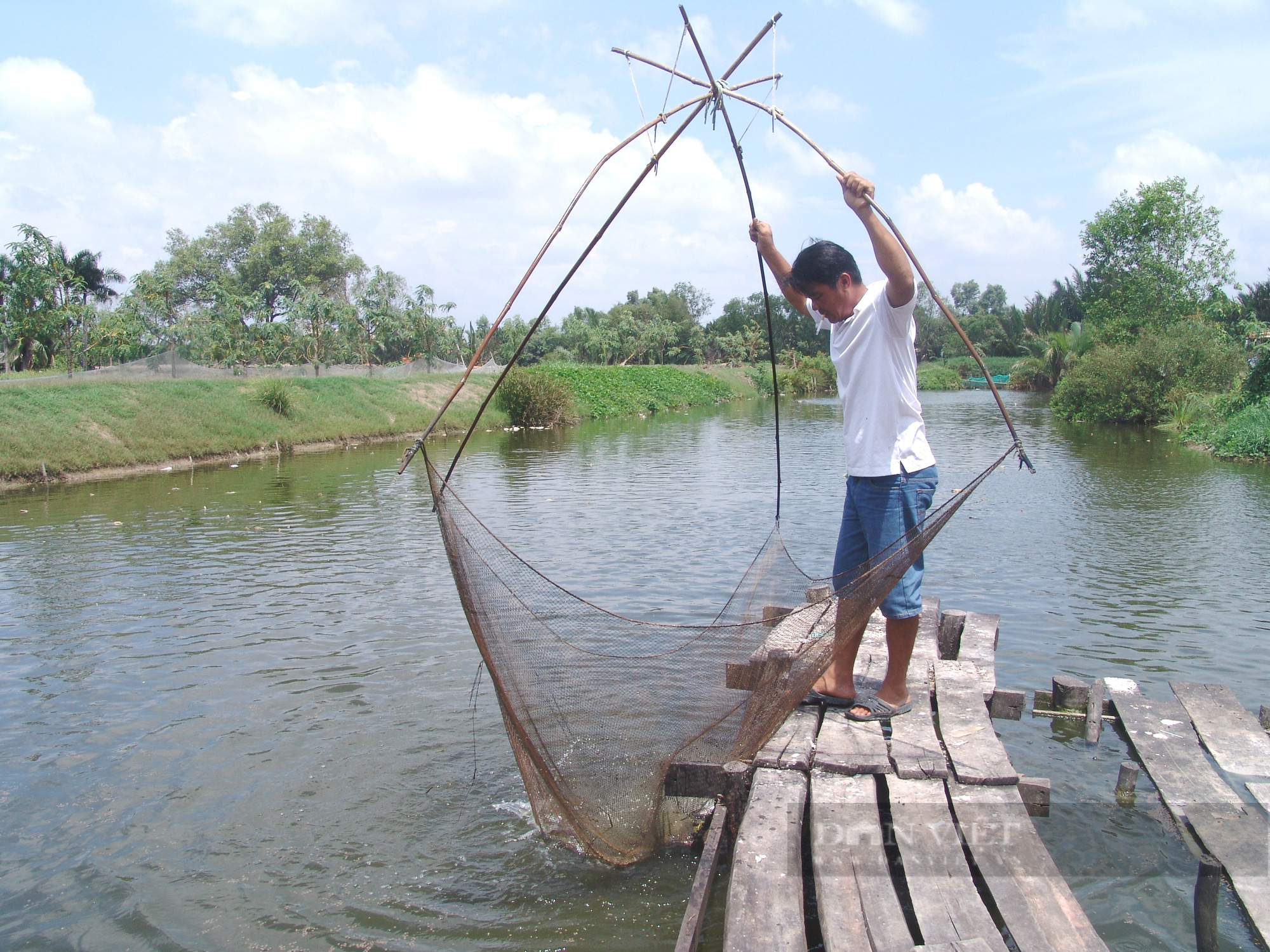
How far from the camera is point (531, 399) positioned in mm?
25328

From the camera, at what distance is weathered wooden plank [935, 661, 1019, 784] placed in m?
2.81

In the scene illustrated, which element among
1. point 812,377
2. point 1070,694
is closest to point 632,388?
point 812,377

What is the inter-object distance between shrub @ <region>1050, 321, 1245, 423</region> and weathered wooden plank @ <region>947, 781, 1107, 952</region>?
891 inches

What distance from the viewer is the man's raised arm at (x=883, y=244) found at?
288 centimetres

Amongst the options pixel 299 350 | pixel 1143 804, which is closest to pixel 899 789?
pixel 1143 804

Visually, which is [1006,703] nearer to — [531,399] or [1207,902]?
[1207,902]

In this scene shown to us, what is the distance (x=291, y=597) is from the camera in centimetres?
672

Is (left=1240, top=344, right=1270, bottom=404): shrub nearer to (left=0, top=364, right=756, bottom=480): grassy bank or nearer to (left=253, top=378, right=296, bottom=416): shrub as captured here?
(left=0, top=364, right=756, bottom=480): grassy bank

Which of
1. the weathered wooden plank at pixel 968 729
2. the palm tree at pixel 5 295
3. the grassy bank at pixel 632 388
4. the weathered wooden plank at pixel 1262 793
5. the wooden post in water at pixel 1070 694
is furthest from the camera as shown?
the grassy bank at pixel 632 388

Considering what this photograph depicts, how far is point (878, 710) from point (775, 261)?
5.93 feet

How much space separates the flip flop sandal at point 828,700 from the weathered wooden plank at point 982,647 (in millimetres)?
566

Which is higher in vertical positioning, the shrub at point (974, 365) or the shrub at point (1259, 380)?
the shrub at point (974, 365)

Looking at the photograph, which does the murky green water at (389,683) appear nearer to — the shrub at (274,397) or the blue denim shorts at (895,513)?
the blue denim shorts at (895,513)

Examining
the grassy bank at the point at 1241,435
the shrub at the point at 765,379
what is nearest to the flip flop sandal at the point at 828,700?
the grassy bank at the point at 1241,435
